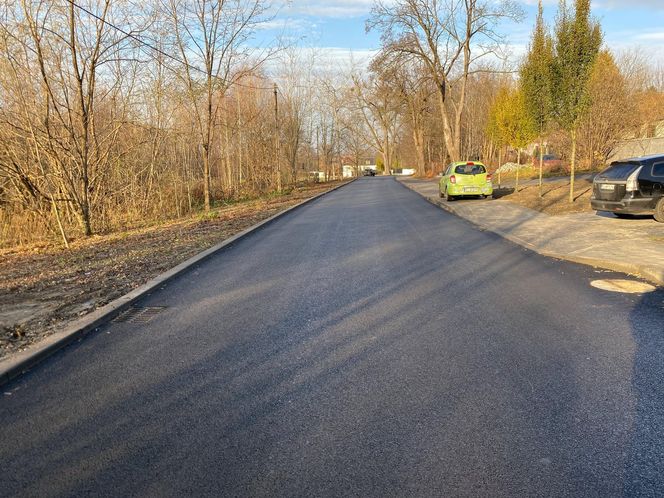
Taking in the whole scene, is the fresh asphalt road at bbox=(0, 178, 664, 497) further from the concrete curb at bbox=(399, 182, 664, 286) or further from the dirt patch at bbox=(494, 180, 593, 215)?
the dirt patch at bbox=(494, 180, 593, 215)

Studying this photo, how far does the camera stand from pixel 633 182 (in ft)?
35.9

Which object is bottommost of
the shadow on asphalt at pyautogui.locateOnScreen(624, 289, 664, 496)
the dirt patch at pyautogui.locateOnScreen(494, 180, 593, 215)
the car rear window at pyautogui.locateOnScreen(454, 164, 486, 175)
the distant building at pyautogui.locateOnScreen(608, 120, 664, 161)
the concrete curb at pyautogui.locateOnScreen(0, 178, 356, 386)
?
the shadow on asphalt at pyautogui.locateOnScreen(624, 289, 664, 496)

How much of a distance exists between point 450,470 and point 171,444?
1.66 m

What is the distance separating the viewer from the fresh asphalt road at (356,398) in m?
2.61

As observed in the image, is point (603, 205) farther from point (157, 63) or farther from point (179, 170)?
point (179, 170)

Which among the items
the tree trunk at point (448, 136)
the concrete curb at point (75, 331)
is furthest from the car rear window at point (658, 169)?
the tree trunk at point (448, 136)

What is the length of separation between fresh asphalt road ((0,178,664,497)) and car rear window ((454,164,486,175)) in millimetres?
14144

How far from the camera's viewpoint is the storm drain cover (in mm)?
6238

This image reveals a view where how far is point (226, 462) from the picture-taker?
2.75m

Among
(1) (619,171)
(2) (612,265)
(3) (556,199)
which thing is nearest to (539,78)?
(3) (556,199)

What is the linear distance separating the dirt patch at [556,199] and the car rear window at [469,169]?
1563mm

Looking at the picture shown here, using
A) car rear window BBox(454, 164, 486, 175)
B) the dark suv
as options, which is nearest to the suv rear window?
the dark suv

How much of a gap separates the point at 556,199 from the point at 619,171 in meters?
5.81

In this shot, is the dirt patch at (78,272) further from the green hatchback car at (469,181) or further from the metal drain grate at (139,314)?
the green hatchback car at (469,181)
